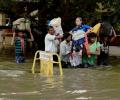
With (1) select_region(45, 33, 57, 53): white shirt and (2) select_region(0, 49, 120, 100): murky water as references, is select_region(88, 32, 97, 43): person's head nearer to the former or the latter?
(2) select_region(0, 49, 120, 100): murky water

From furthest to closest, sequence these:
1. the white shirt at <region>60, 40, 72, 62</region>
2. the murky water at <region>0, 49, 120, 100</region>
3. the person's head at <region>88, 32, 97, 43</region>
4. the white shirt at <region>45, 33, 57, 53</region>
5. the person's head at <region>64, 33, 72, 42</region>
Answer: the person's head at <region>88, 32, 97, 43</region>, the person's head at <region>64, 33, 72, 42</region>, the white shirt at <region>60, 40, 72, 62</region>, the white shirt at <region>45, 33, 57, 53</region>, the murky water at <region>0, 49, 120, 100</region>

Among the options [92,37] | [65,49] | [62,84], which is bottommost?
[62,84]

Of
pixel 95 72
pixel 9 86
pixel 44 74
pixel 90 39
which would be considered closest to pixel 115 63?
pixel 90 39

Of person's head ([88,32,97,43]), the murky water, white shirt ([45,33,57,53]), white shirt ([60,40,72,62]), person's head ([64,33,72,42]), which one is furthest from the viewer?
person's head ([88,32,97,43])

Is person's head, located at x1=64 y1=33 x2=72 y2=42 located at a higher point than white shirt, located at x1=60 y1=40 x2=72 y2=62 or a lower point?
higher

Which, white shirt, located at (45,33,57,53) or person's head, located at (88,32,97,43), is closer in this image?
white shirt, located at (45,33,57,53)

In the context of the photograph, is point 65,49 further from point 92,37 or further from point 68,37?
point 92,37

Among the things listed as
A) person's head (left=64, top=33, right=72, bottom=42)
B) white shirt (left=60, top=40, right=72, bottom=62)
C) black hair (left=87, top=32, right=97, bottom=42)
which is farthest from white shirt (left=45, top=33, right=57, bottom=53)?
black hair (left=87, top=32, right=97, bottom=42)

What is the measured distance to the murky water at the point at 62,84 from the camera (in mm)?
11258

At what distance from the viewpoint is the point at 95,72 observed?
15.9 meters

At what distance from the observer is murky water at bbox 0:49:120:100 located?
11258 millimetres

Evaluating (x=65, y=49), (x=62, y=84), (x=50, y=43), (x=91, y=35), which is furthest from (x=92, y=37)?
(x=62, y=84)

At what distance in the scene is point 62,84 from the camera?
13.0 m

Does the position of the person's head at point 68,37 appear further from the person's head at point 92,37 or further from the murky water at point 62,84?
the murky water at point 62,84
